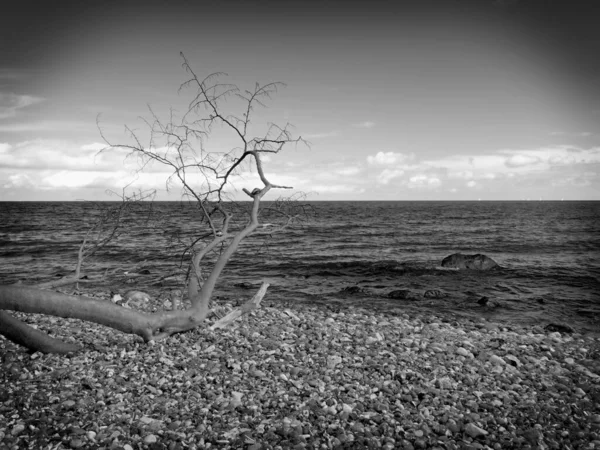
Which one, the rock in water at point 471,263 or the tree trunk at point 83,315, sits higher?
the tree trunk at point 83,315

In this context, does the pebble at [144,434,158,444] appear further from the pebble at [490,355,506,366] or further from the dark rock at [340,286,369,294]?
the dark rock at [340,286,369,294]

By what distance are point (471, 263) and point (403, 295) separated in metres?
9.08

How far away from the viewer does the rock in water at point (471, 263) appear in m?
22.9

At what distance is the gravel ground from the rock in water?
44.2ft

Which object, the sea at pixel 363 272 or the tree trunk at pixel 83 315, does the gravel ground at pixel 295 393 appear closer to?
the tree trunk at pixel 83 315

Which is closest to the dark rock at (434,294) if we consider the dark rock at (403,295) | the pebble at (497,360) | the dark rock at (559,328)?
the dark rock at (403,295)

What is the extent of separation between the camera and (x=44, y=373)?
22.2ft

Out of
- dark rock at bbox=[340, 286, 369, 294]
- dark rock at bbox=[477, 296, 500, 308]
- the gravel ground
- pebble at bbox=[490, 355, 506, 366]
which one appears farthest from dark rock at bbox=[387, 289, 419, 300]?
pebble at bbox=[490, 355, 506, 366]

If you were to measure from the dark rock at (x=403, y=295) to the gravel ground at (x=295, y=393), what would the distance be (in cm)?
615

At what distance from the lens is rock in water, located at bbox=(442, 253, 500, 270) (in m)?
22.9

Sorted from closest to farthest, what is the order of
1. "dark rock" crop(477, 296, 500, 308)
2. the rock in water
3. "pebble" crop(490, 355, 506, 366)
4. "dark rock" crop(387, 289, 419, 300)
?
"pebble" crop(490, 355, 506, 366) < "dark rock" crop(477, 296, 500, 308) < "dark rock" crop(387, 289, 419, 300) < the rock in water

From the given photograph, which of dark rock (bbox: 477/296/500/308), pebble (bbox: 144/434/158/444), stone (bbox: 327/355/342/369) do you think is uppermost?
pebble (bbox: 144/434/158/444)

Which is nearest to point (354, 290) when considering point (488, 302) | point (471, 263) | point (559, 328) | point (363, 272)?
point (363, 272)

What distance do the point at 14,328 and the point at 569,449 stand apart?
9414 millimetres
